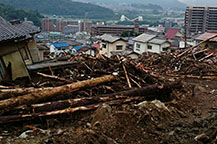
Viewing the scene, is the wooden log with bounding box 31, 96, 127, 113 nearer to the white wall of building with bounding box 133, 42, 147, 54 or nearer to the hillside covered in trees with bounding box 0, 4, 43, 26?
→ the white wall of building with bounding box 133, 42, 147, 54

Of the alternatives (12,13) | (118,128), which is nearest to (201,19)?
(12,13)

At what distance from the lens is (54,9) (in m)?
141

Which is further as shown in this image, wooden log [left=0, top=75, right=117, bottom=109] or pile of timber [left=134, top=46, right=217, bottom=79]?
pile of timber [left=134, top=46, right=217, bottom=79]

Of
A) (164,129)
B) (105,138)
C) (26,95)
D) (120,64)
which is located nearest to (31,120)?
(26,95)

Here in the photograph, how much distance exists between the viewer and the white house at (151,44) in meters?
28.9

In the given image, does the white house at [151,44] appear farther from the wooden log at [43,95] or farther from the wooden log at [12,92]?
the wooden log at [12,92]

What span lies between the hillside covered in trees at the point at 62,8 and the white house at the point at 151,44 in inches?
4372

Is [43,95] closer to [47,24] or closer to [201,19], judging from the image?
[201,19]

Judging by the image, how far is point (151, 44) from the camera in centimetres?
2992

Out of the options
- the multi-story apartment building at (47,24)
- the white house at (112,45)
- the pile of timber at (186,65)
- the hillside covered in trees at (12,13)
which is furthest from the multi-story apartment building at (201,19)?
the pile of timber at (186,65)

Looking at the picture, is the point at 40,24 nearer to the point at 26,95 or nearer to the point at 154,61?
the point at 154,61

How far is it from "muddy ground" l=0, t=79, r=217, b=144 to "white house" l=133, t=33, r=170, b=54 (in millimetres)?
24531

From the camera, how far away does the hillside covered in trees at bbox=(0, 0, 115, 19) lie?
128250 millimetres

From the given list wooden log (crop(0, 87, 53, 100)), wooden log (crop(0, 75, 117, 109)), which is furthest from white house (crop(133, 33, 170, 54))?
wooden log (crop(0, 87, 53, 100))
